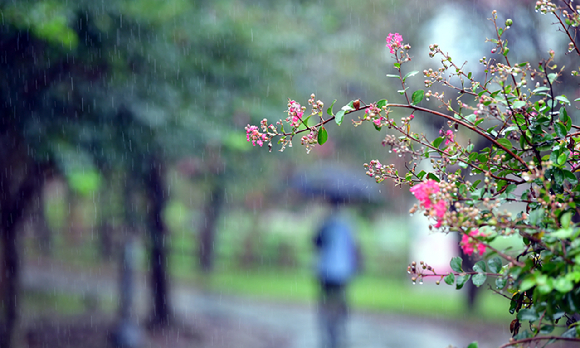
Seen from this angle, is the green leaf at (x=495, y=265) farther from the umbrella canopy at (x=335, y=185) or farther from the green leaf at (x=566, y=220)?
the umbrella canopy at (x=335, y=185)

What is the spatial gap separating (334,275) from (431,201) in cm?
532

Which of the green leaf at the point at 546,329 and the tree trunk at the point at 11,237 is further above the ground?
the tree trunk at the point at 11,237

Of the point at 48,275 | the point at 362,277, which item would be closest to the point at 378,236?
the point at 362,277

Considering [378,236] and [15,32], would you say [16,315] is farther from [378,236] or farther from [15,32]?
[378,236]

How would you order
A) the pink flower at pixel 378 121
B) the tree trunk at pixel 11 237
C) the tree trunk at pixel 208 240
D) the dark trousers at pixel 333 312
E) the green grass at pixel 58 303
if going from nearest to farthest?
the pink flower at pixel 378 121, the tree trunk at pixel 11 237, the dark trousers at pixel 333 312, the green grass at pixel 58 303, the tree trunk at pixel 208 240

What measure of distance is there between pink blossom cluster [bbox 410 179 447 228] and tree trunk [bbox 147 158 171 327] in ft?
22.2

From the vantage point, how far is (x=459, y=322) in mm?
8578

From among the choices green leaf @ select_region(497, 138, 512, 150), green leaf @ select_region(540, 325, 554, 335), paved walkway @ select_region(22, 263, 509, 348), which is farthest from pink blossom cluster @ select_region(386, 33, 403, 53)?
paved walkway @ select_region(22, 263, 509, 348)

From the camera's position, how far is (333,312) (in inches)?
253

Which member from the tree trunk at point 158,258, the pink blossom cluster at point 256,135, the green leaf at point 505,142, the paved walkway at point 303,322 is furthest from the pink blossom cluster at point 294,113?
the tree trunk at point 158,258

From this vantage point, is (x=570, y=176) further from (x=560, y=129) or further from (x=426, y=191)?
(x=426, y=191)

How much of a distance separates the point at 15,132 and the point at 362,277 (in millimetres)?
10943

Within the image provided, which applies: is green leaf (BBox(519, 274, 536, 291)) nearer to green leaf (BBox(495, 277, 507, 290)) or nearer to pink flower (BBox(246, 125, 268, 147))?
green leaf (BBox(495, 277, 507, 290))

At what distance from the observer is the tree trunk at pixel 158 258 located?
7.81 metres
